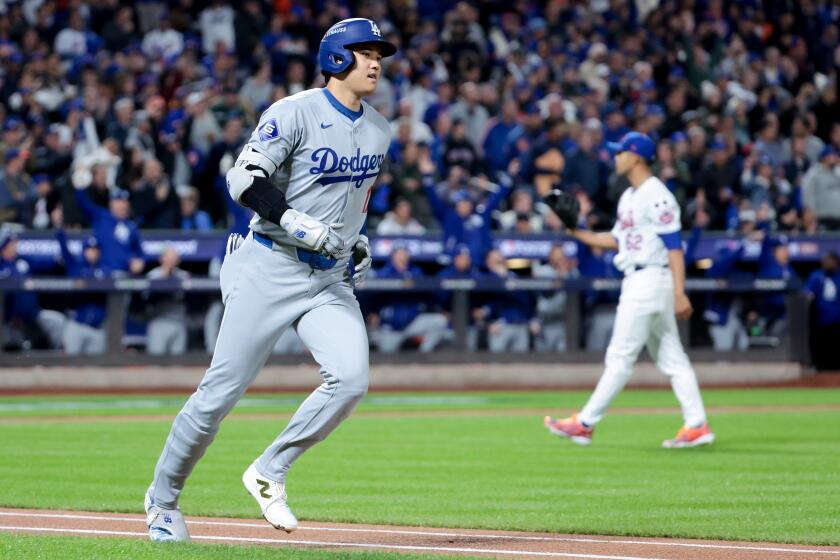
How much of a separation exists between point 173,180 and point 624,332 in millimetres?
10096

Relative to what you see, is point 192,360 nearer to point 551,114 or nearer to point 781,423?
point 551,114

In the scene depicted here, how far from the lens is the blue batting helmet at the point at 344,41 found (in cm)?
662

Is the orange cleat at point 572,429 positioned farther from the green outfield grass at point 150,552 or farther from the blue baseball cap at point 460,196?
the blue baseball cap at point 460,196

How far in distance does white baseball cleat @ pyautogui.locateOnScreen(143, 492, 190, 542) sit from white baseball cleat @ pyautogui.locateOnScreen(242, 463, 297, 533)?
343mm

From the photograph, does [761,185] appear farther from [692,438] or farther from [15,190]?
[692,438]

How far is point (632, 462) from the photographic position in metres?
11.0

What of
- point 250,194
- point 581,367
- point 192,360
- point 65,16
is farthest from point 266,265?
point 65,16

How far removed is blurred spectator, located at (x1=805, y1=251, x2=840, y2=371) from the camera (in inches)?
870

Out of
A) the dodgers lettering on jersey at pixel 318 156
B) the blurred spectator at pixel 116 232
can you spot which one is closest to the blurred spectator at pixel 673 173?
the blurred spectator at pixel 116 232

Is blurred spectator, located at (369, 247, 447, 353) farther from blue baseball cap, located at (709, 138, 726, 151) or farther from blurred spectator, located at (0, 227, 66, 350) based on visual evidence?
blue baseball cap, located at (709, 138, 726, 151)

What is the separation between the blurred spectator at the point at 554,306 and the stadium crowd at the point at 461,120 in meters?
0.04

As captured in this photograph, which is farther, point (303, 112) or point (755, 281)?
point (755, 281)

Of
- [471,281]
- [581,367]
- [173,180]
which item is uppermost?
[173,180]

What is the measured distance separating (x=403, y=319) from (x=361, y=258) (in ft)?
44.8
